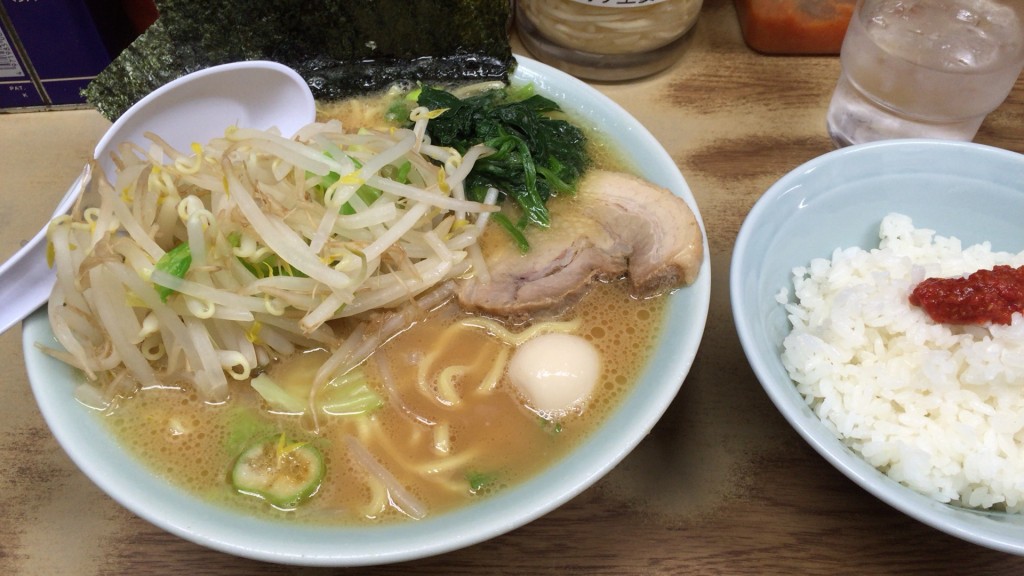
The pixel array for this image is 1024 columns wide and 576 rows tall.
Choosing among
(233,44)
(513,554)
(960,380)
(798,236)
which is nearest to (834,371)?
(960,380)

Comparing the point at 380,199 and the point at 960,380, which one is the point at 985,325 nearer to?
the point at 960,380

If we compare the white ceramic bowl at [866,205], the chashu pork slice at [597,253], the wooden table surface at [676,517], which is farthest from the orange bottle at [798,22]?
the chashu pork slice at [597,253]

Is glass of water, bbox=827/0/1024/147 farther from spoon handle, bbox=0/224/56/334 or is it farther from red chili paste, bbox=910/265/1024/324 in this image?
spoon handle, bbox=0/224/56/334

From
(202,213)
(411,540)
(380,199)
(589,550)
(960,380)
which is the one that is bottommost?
(589,550)

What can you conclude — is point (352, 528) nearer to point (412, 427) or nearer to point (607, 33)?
point (412, 427)

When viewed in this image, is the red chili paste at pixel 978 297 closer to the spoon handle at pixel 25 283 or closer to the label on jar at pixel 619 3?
the label on jar at pixel 619 3

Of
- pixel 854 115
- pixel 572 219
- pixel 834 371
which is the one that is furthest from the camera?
pixel 854 115

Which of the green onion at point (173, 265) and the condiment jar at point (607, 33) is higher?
the green onion at point (173, 265)
